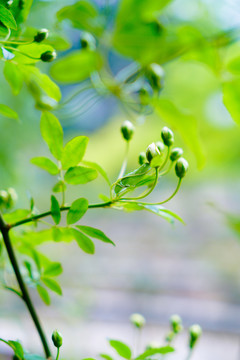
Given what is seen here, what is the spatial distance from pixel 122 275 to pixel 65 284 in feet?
0.91

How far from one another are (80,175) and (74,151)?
0.5 inches

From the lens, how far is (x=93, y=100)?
365mm

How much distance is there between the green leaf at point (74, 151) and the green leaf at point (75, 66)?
0.15 m

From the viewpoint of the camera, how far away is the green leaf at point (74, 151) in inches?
7.1

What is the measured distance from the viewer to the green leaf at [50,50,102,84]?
1.05ft

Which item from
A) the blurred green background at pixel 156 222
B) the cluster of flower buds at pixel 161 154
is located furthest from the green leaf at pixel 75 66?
the cluster of flower buds at pixel 161 154

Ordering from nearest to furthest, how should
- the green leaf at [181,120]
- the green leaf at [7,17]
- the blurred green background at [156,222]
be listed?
1. the green leaf at [7,17]
2. the green leaf at [181,120]
3. the blurred green background at [156,222]

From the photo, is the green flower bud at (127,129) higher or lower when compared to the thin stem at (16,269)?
higher

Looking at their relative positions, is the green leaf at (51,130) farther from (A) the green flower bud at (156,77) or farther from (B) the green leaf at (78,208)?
(A) the green flower bud at (156,77)

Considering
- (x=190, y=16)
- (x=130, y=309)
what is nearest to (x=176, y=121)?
(x=190, y=16)

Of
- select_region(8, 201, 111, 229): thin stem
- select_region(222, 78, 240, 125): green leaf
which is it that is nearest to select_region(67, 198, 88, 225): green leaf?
select_region(8, 201, 111, 229): thin stem

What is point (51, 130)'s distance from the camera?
0.61ft

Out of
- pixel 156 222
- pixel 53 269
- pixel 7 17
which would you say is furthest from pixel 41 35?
pixel 156 222

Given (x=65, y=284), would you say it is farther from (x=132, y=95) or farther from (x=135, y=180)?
(x=135, y=180)
